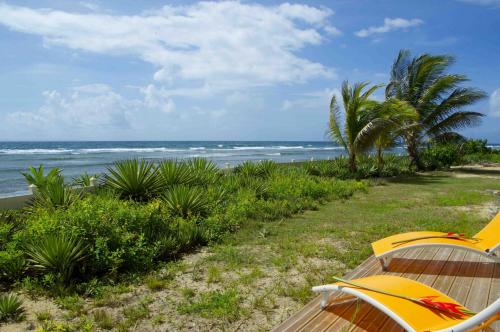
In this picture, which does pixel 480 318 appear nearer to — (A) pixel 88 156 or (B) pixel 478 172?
(B) pixel 478 172

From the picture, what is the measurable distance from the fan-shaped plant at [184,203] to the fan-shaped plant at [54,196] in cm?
159

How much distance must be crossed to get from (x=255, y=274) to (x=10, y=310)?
2.50m

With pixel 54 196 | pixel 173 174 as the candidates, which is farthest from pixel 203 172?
pixel 54 196

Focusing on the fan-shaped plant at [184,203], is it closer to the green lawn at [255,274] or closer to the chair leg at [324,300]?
the green lawn at [255,274]

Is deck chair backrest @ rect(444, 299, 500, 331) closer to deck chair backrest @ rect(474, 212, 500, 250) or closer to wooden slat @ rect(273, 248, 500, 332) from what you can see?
wooden slat @ rect(273, 248, 500, 332)

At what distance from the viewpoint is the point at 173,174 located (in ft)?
27.5

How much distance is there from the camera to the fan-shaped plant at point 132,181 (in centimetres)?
759

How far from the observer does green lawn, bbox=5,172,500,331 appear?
11.2 feet

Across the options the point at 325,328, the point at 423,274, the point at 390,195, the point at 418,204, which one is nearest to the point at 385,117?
the point at 390,195

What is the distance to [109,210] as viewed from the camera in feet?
17.6

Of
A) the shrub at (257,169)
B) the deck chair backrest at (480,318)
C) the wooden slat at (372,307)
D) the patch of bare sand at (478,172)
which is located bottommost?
the wooden slat at (372,307)

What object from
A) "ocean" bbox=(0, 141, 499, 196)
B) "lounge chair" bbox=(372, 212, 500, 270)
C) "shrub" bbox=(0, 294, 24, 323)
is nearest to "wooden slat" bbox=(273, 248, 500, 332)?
"lounge chair" bbox=(372, 212, 500, 270)

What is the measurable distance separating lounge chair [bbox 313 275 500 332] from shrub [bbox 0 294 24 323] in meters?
2.79

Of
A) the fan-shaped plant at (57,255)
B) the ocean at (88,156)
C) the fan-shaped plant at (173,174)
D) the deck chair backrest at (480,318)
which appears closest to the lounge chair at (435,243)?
the deck chair backrest at (480,318)
